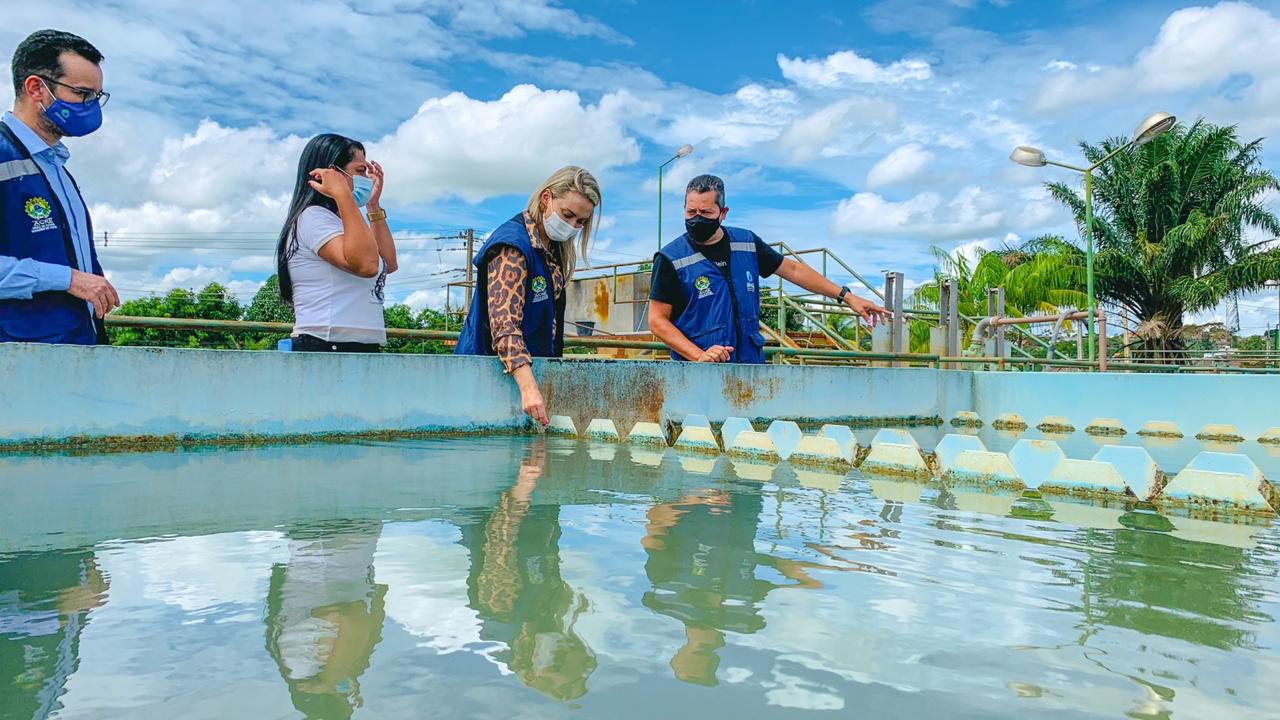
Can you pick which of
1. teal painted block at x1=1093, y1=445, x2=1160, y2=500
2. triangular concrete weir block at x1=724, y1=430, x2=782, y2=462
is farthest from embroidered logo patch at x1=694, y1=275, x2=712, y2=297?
teal painted block at x1=1093, y1=445, x2=1160, y2=500

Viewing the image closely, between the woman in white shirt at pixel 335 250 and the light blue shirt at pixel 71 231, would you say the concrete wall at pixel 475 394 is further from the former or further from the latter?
the light blue shirt at pixel 71 231

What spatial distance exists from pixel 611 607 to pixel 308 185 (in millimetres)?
3083

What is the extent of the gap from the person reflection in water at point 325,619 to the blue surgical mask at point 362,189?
2.32 meters

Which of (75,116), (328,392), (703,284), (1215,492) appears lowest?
(1215,492)

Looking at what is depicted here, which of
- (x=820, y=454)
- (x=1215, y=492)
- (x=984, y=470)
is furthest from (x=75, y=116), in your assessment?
(x=1215, y=492)

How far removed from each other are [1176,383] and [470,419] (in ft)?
17.6

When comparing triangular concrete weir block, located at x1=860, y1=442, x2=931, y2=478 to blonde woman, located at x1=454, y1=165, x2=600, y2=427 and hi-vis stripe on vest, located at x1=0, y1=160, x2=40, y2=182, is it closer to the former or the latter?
blonde woman, located at x1=454, y1=165, x2=600, y2=427

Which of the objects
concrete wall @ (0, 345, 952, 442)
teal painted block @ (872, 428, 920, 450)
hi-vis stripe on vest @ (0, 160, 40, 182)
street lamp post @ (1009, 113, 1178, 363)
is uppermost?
street lamp post @ (1009, 113, 1178, 363)

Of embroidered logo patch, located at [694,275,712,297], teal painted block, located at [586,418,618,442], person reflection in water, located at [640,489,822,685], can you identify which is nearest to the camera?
person reflection in water, located at [640,489,822,685]

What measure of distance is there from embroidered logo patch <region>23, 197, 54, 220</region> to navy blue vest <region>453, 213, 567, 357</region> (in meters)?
1.80

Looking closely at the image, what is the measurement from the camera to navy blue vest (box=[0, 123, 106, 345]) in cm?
330

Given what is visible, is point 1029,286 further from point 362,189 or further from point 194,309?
point 194,309

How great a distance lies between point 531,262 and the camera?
4.64 m

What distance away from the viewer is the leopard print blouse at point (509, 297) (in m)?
4.56
